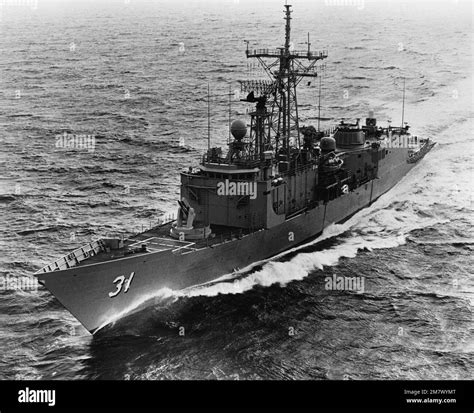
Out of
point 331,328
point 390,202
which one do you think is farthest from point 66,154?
point 331,328

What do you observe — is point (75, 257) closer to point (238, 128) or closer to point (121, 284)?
point (121, 284)

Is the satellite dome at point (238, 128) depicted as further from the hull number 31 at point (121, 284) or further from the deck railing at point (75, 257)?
the hull number 31 at point (121, 284)

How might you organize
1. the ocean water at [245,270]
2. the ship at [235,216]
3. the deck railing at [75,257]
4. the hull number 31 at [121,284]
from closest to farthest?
the ocean water at [245,270] < the deck railing at [75,257] < the ship at [235,216] < the hull number 31 at [121,284]

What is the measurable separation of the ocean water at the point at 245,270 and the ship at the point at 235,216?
879mm

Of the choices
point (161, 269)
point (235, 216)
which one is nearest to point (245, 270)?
point (235, 216)

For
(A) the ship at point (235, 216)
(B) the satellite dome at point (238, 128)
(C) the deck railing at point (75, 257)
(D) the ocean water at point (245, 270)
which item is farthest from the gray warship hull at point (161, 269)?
(B) the satellite dome at point (238, 128)

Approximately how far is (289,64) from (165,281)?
15.1 metres

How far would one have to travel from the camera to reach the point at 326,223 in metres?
37.0

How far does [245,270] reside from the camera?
100.0ft

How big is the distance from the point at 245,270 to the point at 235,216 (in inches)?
106

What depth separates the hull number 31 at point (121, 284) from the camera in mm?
24703

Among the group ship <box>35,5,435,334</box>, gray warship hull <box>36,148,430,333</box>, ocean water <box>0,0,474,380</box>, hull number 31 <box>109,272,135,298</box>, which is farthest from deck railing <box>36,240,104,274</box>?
ocean water <box>0,0,474,380</box>

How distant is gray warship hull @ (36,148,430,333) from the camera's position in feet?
76.4
